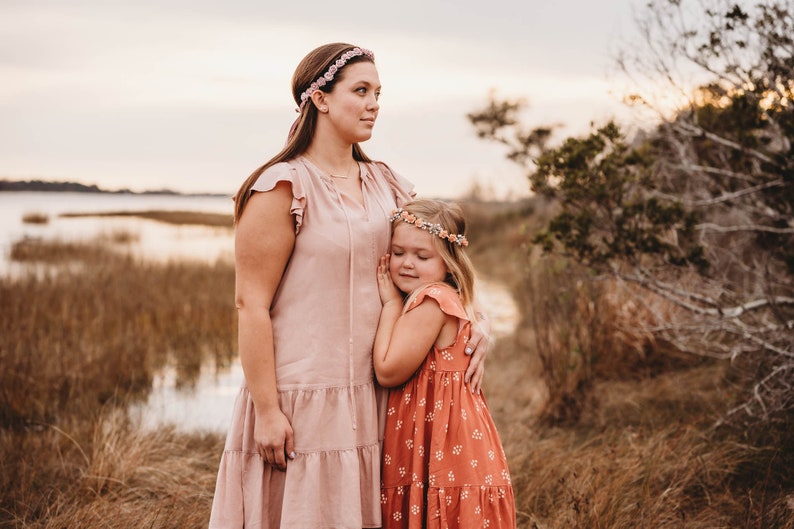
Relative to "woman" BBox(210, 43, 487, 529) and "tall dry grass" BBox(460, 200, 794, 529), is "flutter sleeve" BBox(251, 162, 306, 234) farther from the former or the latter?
"tall dry grass" BBox(460, 200, 794, 529)

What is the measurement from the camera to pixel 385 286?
2627 mm

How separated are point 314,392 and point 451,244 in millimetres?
782

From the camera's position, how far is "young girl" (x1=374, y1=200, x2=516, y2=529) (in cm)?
250

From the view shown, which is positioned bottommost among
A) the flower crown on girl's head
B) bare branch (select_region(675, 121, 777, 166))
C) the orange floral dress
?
the orange floral dress

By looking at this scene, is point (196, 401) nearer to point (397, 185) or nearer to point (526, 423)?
point (526, 423)

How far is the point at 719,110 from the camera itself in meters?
5.26

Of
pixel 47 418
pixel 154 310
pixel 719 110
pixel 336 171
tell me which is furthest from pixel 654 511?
pixel 154 310

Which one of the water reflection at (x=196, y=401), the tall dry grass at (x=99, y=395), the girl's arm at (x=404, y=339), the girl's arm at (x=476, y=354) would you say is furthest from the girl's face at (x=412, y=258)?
the water reflection at (x=196, y=401)

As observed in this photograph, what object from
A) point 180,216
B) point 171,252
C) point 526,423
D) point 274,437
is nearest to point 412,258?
point 274,437

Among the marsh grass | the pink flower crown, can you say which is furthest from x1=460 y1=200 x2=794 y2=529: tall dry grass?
the marsh grass

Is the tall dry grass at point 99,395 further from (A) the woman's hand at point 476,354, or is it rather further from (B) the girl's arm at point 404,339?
(A) the woman's hand at point 476,354

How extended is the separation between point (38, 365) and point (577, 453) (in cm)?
479

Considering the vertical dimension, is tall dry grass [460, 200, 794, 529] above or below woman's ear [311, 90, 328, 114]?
below

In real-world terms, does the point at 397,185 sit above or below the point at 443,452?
above
